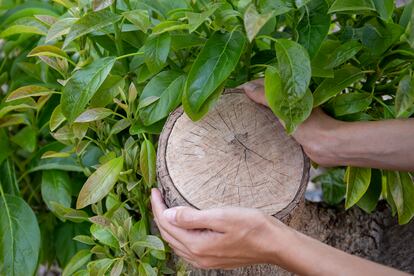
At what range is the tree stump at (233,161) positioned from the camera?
1104 millimetres

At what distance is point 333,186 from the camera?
1.65m

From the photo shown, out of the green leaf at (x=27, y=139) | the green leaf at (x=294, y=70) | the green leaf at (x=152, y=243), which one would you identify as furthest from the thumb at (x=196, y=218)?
the green leaf at (x=27, y=139)

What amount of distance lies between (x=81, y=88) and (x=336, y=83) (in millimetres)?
489

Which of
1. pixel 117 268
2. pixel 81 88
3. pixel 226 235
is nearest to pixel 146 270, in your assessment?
pixel 117 268

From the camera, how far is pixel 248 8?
94cm

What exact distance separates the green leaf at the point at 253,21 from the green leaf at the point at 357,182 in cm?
45

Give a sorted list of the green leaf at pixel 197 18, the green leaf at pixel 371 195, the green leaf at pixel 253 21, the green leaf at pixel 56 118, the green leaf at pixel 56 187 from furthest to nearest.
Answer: the green leaf at pixel 56 187, the green leaf at pixel 371 195, the green leaf at pixel 56 118, the green leaf at pixel 197 18, the green leaf at pixel 253 21

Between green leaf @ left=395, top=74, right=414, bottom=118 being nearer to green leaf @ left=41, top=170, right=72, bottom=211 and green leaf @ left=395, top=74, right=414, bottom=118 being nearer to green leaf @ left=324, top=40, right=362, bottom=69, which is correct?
green leaf @ left=324, top=40, right=362, bottom=69

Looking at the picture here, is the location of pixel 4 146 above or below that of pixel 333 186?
above

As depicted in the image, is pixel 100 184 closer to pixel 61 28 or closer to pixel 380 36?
pixel 61 28

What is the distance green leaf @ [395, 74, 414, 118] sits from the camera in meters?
1.10

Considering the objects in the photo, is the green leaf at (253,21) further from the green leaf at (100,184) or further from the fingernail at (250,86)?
the green leaf at (100,184)

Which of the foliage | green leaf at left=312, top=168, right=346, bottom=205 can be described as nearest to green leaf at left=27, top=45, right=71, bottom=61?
the foliage

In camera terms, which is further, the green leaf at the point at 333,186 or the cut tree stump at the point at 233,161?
the green leaf at the point at 333,186
